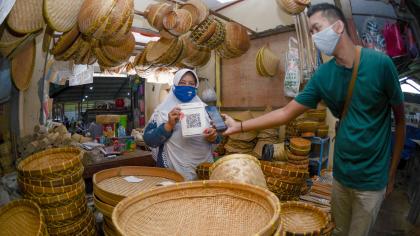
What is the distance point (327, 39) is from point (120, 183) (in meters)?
1.56

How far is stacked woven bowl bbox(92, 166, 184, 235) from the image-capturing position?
1.50 metres

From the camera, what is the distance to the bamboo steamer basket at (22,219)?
153 centimetres

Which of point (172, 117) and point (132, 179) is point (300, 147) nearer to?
point (172, 117)

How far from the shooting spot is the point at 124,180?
6.07ft

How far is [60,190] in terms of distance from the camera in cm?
171

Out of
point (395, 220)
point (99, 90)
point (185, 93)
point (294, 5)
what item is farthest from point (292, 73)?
point (99, 90)

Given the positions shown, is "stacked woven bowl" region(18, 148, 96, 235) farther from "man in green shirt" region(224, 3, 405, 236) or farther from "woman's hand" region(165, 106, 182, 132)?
"man in green shirt" region(224, 3, 405, 236)

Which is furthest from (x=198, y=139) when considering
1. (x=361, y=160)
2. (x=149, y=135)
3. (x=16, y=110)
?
(x=16, y=110)

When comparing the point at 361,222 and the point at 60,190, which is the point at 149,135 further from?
the point at 361,222

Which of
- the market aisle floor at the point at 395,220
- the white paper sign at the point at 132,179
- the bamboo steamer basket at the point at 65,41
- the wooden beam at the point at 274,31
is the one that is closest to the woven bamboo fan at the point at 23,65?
the bamboo steamer basket at the point at 65,41

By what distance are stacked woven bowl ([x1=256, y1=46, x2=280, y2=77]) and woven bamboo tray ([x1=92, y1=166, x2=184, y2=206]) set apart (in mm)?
3293

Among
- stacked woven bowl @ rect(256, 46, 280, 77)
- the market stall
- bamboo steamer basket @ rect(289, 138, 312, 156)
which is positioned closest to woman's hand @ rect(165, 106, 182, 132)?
the market stall

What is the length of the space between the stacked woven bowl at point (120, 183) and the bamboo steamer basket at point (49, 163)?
18 centimetres

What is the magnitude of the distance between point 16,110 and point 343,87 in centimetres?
342
